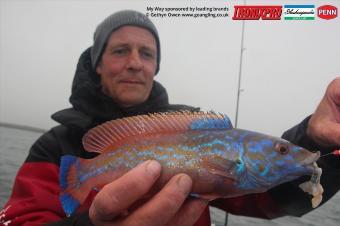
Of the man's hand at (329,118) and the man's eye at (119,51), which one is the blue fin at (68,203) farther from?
the man's eye at (119,51)

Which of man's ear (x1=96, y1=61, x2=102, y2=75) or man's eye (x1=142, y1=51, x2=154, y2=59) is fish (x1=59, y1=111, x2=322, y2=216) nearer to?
man's eye (x1=142, y1=51, x2=154, y2=59)

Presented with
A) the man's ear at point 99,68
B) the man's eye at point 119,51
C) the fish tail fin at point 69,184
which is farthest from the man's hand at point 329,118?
the man's ear at point 99,68

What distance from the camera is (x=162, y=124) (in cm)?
281

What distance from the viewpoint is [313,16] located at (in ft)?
27.3

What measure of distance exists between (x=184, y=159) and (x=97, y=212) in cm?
82

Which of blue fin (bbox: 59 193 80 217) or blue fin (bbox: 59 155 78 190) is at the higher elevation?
blue fin (bbox: 59 155 78 190)

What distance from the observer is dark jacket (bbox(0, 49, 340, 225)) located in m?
3.43

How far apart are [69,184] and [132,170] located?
2.61 ft

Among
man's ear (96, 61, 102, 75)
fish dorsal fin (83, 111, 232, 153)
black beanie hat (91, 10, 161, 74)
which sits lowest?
fish dorsal fin (83, 111, 232, 153)

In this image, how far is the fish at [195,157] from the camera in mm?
2578

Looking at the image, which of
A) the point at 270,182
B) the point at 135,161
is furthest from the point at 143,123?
the point at 270,182

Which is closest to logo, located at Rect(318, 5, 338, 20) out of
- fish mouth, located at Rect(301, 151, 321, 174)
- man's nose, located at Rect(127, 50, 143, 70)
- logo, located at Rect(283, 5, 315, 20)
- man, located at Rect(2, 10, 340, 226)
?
logo, located at Rect(283, 5, 315, 20)

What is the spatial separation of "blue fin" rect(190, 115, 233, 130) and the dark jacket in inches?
38.1

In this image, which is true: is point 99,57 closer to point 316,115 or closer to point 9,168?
point 316,115
